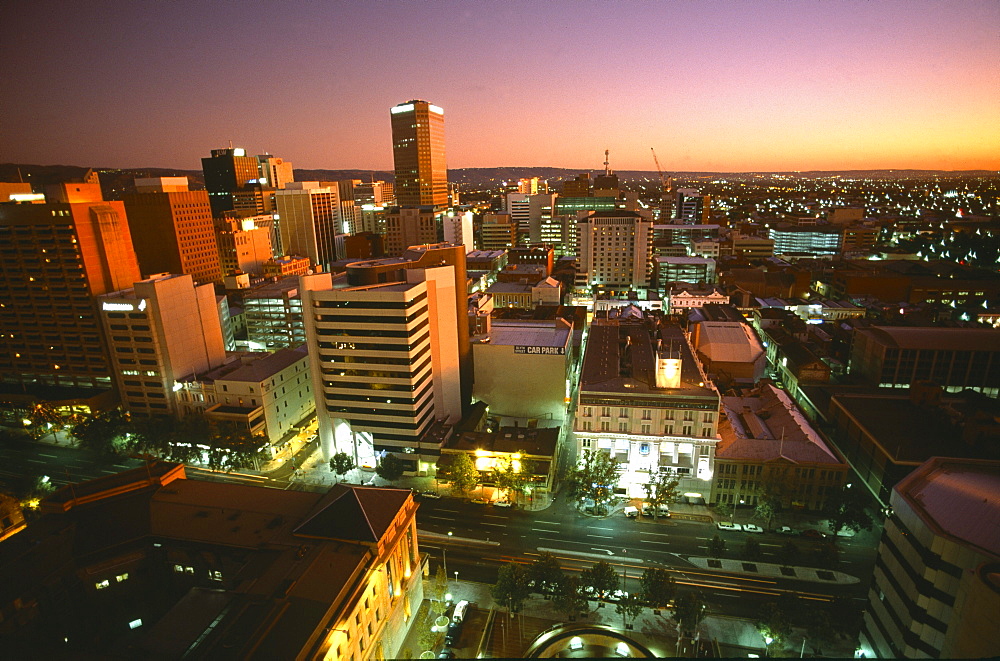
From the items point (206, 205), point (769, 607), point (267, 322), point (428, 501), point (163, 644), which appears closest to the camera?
point (163, 644)

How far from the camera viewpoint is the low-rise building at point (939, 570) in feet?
105

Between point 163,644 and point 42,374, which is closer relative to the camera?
point 163,644

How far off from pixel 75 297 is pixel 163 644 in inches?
2979

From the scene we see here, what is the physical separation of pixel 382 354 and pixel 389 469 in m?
15.8

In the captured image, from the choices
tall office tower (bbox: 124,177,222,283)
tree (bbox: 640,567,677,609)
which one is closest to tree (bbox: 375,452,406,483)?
tree (bbox: 640,567,677,609)

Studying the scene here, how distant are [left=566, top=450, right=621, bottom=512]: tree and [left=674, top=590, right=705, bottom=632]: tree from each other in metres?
18.4

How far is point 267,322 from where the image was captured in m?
120

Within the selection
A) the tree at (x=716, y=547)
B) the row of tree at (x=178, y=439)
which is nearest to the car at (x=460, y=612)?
the tree at (x=716, y=547)

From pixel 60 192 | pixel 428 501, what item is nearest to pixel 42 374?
pixel 60 192

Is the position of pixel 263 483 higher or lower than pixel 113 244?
lower

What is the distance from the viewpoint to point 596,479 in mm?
63156

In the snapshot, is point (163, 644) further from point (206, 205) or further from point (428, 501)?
point (206, 205)

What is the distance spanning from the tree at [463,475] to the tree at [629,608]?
79.0 ft

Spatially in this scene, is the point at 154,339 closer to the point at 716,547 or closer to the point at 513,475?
the point at 513,475
